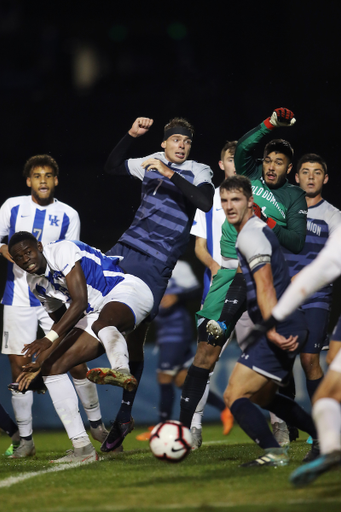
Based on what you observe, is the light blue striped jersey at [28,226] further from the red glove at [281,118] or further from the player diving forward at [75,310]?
the red glove at [281,118]

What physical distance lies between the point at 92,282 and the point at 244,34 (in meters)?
6.79

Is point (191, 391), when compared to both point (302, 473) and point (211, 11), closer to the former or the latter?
point (302, 473)

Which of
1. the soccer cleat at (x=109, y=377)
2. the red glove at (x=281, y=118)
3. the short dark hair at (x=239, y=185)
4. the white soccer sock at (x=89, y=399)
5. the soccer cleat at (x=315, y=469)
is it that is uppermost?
the red glove at (x=281, y=118)

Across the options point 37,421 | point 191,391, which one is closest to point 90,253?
point 191,391

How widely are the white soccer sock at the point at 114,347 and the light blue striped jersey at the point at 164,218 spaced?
1040 millimetres

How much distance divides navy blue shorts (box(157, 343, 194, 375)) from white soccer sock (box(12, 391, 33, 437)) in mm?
2220

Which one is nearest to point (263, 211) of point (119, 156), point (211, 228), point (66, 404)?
point (211, 228)

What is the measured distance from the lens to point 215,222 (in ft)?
19.5

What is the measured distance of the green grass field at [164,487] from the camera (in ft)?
9.42

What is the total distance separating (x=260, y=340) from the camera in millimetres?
3836

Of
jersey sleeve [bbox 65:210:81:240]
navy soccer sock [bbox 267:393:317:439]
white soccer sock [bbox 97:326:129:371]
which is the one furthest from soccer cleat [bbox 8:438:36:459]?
navy soccer sock [bbox 267:393:317:439]

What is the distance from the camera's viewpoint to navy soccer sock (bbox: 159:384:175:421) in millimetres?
7203

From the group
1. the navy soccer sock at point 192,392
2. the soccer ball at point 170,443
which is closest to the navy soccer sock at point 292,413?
the soccer ball at point 170,443

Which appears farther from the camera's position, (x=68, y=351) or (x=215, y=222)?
(x=215, y=222)
